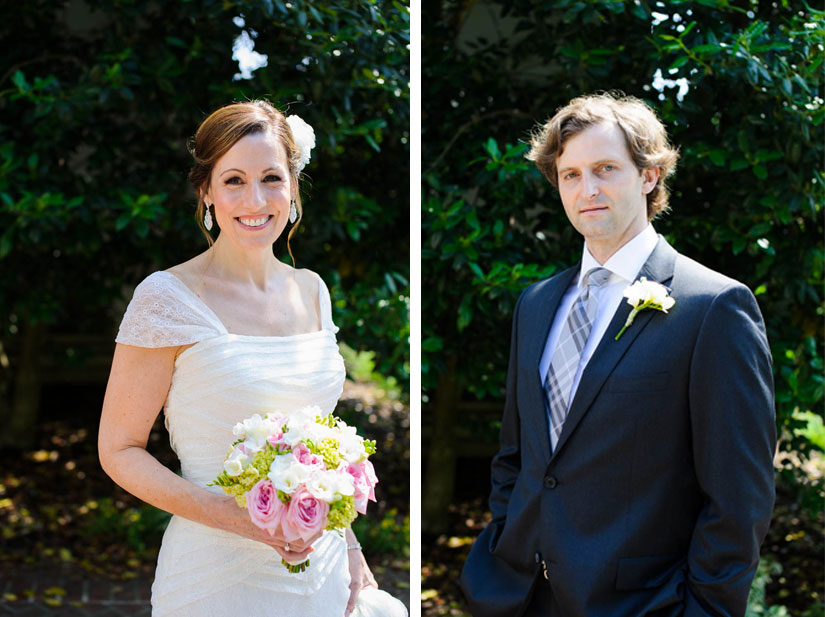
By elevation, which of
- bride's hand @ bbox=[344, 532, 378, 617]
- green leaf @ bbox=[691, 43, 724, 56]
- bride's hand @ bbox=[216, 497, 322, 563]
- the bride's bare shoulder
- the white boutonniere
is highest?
green leaf @ bbox=[691, 43, 724, 56]

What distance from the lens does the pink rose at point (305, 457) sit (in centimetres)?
195

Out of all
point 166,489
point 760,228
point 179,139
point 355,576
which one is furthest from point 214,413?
point 179,139

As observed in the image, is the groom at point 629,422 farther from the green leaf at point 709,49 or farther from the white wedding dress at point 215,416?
the green leaf at point 709,49

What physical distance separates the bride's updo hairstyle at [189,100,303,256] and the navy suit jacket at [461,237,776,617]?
88cm

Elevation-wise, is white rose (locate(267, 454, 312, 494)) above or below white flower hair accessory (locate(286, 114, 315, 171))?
below

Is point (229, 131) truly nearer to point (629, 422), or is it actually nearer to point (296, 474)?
point (296, 474)

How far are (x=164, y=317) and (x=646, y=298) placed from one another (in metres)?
1.13

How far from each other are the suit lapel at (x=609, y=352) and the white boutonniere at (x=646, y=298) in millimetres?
23

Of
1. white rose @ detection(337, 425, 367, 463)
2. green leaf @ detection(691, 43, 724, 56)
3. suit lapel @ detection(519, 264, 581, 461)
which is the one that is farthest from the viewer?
green leaf @ detection(691, 43, 724, 56)

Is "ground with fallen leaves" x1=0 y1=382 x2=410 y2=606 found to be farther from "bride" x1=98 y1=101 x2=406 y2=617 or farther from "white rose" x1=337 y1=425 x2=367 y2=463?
"white rose" x1=337 y1=425 x2=367 y2=463

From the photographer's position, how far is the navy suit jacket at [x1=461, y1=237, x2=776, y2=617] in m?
1.96

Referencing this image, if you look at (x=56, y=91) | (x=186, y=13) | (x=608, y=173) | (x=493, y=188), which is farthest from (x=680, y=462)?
(x=56, y=91)

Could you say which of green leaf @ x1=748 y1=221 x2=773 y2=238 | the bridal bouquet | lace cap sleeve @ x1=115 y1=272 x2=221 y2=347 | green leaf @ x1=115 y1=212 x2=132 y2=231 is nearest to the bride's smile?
lace cap sleeve @ x1=115 y1=272 x2=221 y2=347

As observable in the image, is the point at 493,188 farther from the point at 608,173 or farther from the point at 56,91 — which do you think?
the point at 56,91
